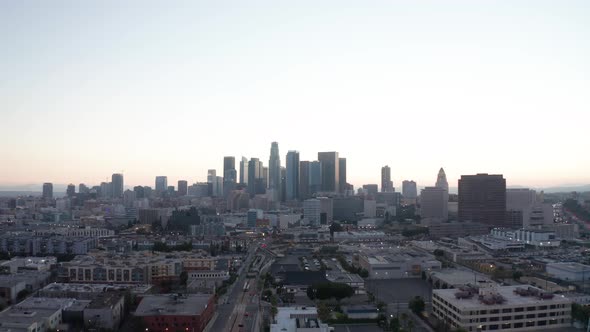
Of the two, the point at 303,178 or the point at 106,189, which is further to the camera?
the point at 106,189

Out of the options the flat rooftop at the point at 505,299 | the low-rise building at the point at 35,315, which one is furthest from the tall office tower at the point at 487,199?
the low-rise building at the point at 35,315

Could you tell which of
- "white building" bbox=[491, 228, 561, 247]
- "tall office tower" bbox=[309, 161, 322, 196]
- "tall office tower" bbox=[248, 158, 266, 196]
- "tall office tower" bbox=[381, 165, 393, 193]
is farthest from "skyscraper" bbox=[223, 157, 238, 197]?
"white building" bbox=[491, 228, 561, 247]

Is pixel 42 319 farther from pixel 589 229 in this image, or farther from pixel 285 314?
pixel 589 229

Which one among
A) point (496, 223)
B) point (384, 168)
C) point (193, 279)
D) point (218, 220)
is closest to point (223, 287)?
point (193, 279)

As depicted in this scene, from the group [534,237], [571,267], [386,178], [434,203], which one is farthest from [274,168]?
[571,267]

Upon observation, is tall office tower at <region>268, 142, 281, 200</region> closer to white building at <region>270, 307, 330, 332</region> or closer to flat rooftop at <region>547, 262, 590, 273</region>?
A: flat rooftop at <region>547, 262, 590, 273</region>

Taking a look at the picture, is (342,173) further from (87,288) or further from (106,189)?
(87,288)
